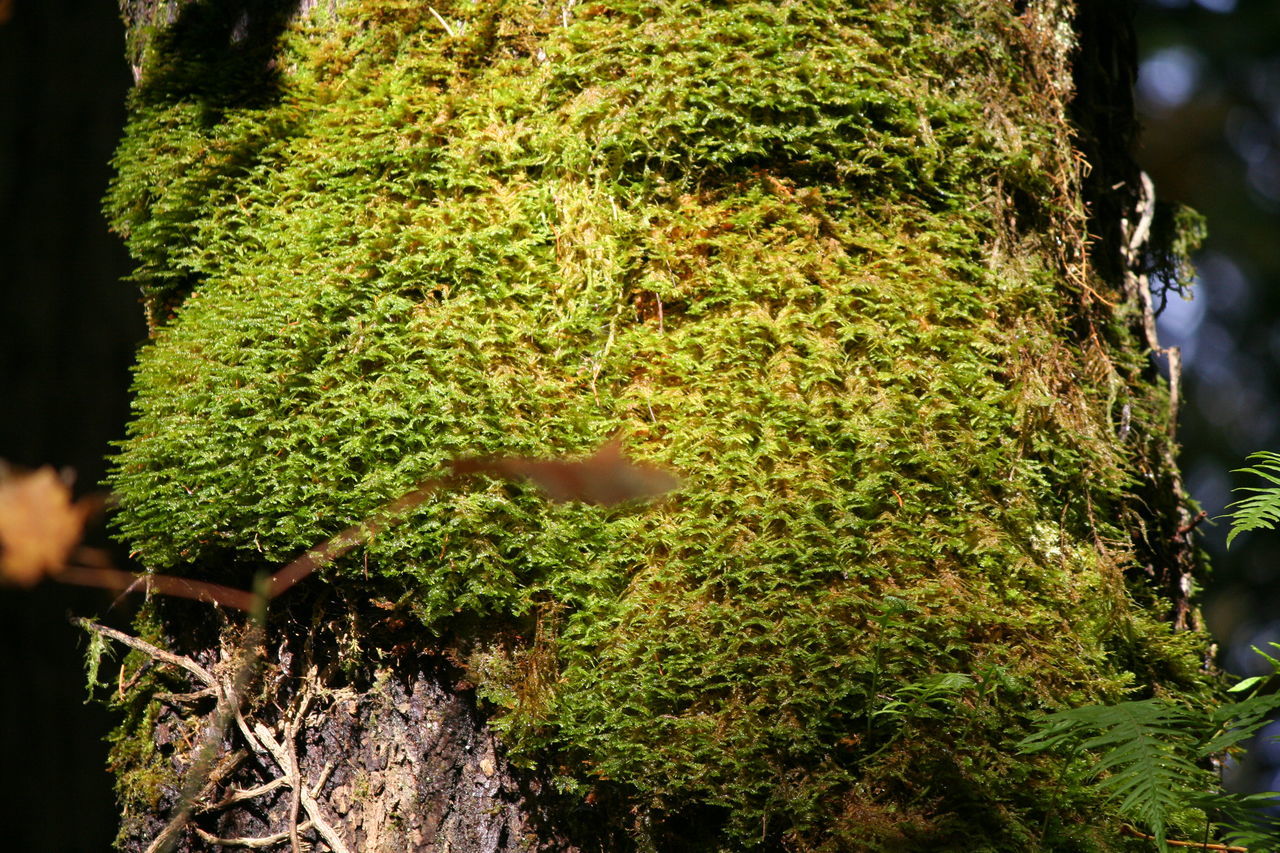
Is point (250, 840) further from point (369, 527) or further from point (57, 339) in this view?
point (57, 339)

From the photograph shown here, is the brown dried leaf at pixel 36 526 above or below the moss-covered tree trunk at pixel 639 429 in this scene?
below

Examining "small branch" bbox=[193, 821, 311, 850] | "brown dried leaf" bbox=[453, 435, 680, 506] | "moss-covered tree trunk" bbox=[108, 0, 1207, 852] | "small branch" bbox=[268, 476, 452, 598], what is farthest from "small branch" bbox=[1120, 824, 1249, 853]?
"small branch" bbox=[193, 821, 311, 850]

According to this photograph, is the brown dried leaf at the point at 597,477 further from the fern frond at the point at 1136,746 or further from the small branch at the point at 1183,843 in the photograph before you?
the small branch at the point at 1183,843

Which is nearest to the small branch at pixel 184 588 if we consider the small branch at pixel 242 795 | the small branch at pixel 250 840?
the small branch at pixel 242 795

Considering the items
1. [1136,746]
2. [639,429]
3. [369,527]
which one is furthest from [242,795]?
[1136,746]

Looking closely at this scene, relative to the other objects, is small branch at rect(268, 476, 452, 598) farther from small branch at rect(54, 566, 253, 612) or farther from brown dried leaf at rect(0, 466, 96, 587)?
brown dried leaf at rect(0, 466, 96, 587)

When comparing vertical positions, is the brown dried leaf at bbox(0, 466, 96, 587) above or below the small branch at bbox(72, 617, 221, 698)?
below

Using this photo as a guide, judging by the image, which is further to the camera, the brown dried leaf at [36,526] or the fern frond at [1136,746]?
the brown dried leaf at [36,526]
